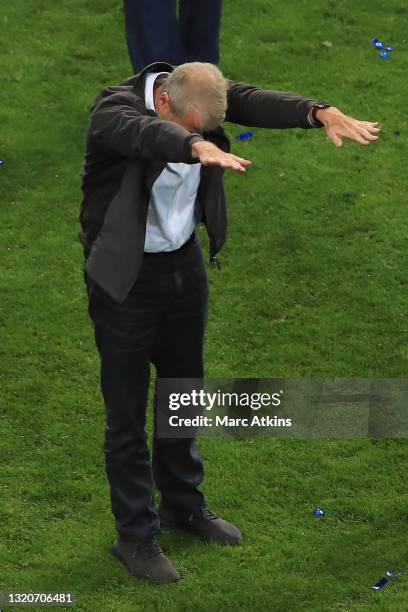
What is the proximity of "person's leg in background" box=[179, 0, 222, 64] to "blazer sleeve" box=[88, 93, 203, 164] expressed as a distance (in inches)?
171

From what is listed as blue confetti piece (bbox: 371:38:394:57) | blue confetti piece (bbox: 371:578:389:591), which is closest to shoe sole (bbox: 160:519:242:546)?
blue confetti piece (bbox: 371:578:389:591)

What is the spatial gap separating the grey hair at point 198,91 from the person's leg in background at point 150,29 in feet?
13.7

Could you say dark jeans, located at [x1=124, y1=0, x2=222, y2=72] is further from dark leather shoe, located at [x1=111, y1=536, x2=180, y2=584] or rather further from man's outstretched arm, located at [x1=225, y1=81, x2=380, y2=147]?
dark leather shoe, located at [x1=111, y1=536, x2=180, y2=584]

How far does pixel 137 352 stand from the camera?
245 inches

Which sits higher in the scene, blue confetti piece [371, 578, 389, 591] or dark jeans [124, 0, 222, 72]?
dark jeans [124, 0, 222, 72]

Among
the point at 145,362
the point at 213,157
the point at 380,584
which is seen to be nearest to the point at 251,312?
the point at 145,362

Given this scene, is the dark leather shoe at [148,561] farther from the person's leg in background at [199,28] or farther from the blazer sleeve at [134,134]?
the person's leg in background at [199,28]

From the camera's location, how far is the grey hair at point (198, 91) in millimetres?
5555

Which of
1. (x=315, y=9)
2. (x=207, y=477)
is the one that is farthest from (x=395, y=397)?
(x=315, y=9)

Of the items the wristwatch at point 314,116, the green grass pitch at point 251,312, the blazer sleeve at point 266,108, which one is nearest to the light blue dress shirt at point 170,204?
the blazer sleeve at point 266,108

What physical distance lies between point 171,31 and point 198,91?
4.47 metres

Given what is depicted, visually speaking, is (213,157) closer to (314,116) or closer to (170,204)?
(170,204)

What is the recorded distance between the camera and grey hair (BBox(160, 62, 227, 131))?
5555mm

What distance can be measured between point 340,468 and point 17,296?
240 centimetres
